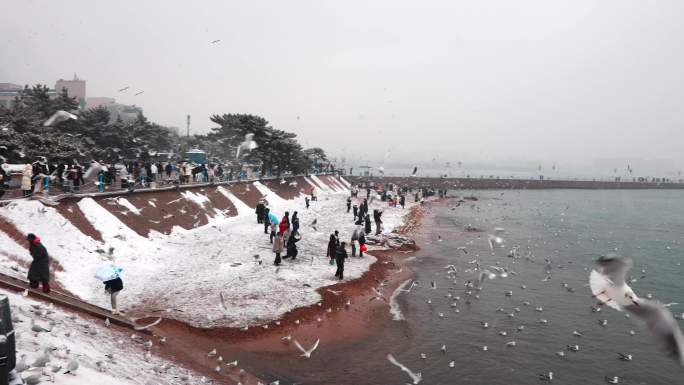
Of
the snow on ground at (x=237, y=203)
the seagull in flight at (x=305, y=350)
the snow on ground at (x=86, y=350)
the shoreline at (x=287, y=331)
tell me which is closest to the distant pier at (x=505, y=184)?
the snow on ground at (x=237, y=203)

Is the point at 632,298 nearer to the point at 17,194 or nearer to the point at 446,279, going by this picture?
the point at 446,279

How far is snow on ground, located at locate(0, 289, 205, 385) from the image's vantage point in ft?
23.7

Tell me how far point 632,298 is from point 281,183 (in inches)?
1790

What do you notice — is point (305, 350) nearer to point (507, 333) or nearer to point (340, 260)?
point (340, 260)

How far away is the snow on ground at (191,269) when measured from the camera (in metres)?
14.0

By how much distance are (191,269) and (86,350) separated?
975 centimetres

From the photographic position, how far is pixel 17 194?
20.0 metres

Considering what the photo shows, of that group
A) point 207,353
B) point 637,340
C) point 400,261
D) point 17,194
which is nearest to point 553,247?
point 400,261

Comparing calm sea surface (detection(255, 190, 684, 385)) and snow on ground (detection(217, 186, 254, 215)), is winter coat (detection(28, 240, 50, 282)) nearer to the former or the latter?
calm sea surface (detection(255, 190, 684, 385))

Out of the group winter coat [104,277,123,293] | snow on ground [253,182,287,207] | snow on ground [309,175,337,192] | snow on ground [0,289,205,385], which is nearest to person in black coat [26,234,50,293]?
snow on ground [0,289,205,385]

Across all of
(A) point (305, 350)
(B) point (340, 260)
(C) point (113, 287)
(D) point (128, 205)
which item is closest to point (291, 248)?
(B) point (340, 260)

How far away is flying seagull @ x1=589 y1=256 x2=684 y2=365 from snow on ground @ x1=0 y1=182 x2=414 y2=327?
10.0 metres

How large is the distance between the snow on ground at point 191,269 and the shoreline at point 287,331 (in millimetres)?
469

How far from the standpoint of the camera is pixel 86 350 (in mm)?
8539
